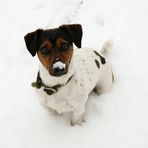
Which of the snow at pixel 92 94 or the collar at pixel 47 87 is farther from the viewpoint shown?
the snow at pixel 92 94

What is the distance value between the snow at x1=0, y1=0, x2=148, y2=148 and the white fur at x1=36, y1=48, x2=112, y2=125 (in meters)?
0.26

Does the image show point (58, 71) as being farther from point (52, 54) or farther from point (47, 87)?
point (47, 87)

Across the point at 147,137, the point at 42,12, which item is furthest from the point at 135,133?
the point at 42,12

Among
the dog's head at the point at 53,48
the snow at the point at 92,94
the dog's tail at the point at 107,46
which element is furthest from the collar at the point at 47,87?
the dog's tail at the point at 107,46

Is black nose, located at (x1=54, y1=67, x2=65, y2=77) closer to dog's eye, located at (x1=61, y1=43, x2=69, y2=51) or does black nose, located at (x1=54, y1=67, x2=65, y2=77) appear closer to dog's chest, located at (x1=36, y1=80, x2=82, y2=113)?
dog's eye, located at (x1=61, y1=43, x2=69, y2=51)

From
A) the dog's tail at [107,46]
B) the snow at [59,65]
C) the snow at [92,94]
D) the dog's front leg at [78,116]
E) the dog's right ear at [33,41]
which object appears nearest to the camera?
the snow at [59,65]

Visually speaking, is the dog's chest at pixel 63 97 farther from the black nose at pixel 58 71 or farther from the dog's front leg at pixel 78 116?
the black nose at pixel 58 71

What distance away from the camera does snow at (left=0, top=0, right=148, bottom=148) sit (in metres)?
3.66

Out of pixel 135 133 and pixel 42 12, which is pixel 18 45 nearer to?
pixel 42 12

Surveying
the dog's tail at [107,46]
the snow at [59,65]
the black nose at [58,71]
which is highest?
the snow at [59,65]

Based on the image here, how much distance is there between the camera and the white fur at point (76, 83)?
3121 mm

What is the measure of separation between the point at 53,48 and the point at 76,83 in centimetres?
51

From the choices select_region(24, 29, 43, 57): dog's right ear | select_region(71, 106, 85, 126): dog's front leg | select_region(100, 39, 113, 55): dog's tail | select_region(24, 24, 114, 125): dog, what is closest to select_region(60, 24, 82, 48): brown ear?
select_region(24, 24, 114, 125): dog

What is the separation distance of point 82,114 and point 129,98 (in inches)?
25.4
